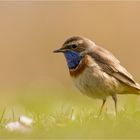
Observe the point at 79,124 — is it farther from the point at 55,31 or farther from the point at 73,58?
the point at 55,31

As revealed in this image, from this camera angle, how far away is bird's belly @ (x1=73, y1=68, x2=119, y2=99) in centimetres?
1155

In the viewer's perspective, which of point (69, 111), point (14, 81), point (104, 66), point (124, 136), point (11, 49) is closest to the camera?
point (124, 136)

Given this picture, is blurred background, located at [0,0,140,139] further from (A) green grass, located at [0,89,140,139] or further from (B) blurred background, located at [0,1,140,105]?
(A) green grass, located at [0,89,140,139]

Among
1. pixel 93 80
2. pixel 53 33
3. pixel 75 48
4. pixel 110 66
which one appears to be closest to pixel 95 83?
pixel 93 80

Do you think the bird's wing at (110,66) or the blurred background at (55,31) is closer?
the bird's wing at (110,66)

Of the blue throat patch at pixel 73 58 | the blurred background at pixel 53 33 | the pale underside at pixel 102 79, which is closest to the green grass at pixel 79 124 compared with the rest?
the pale underside at pixel 102 79

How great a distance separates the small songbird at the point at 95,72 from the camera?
1160 centimetres

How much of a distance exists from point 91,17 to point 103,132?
40.1 ft

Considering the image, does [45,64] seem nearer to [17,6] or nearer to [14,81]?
[14,81]

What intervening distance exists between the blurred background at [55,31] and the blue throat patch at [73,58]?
274 inches

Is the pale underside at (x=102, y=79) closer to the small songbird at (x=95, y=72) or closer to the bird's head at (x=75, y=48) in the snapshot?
the small songbird at (x=95, y=72)

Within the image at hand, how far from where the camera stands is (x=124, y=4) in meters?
21.4

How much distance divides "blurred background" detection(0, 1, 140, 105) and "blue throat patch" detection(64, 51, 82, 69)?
22.9 feet

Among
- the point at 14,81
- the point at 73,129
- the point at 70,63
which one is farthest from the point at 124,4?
the point at 73,129
